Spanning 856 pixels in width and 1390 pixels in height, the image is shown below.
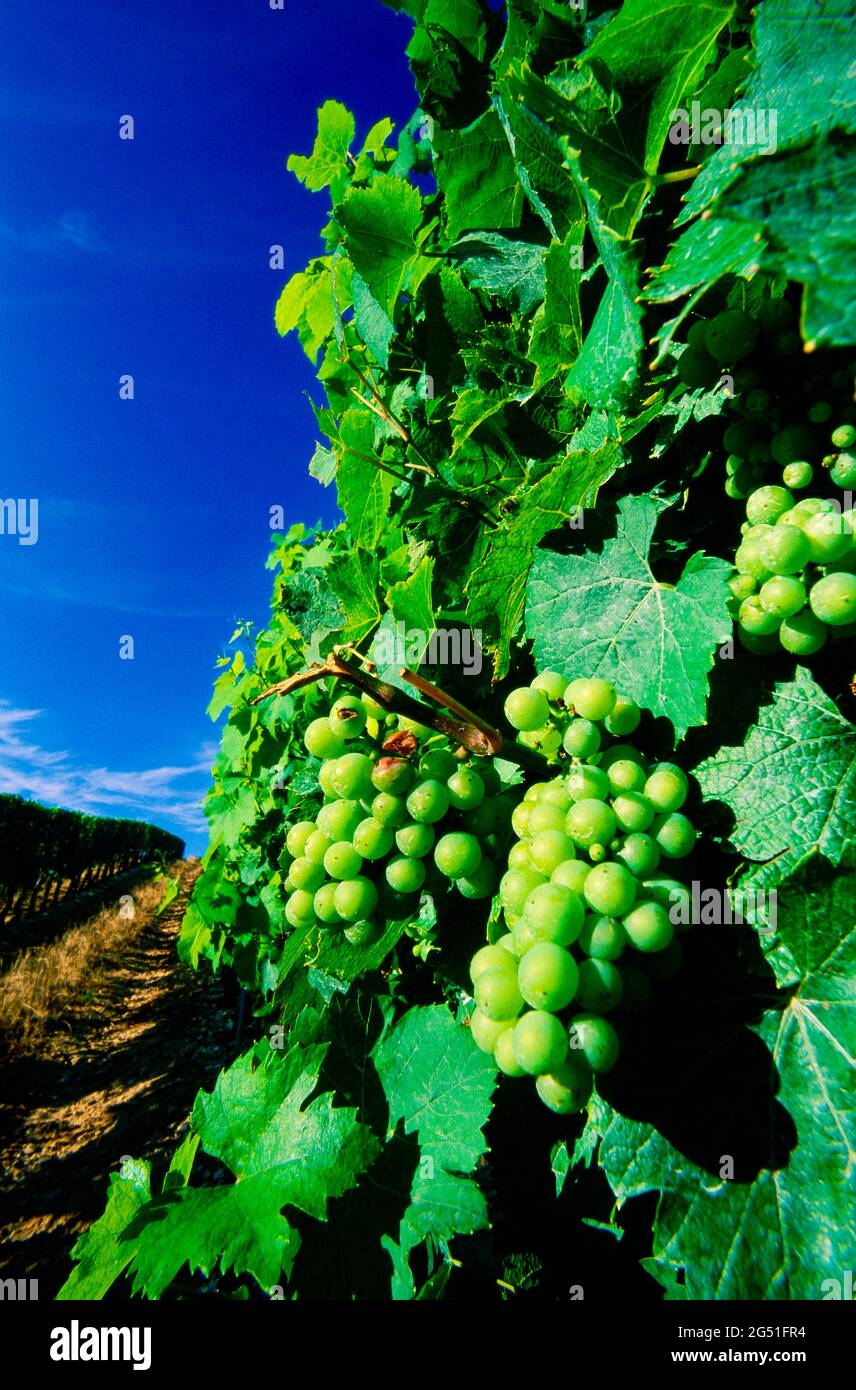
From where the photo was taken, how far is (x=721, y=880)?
1074 mm

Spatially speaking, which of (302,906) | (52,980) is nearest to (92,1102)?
(52,980)

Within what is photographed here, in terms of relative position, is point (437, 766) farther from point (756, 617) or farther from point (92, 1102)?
point (92, 1102)

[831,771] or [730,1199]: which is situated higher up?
[831,771]

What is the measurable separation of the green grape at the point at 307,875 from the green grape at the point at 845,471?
1.02m

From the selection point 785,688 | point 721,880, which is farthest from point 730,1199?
point 785,688

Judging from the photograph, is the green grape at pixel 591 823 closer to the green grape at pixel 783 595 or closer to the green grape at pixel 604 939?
the green grape at pixel 604 939

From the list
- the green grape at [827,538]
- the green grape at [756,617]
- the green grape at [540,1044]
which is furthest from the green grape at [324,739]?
the green grape at [827,538]

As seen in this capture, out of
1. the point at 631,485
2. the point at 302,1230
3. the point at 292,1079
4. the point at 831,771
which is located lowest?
the point at 302,1230

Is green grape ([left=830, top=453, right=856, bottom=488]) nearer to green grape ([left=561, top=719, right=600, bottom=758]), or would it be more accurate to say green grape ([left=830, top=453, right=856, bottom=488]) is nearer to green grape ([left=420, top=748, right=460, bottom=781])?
green grape ([left=561, top=719, right=600, bottom=758])

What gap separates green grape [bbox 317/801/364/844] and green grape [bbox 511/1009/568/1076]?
442mm

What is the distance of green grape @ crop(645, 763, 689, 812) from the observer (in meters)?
0.97

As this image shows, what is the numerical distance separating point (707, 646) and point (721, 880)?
369 mm

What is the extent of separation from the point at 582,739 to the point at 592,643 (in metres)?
0.20
